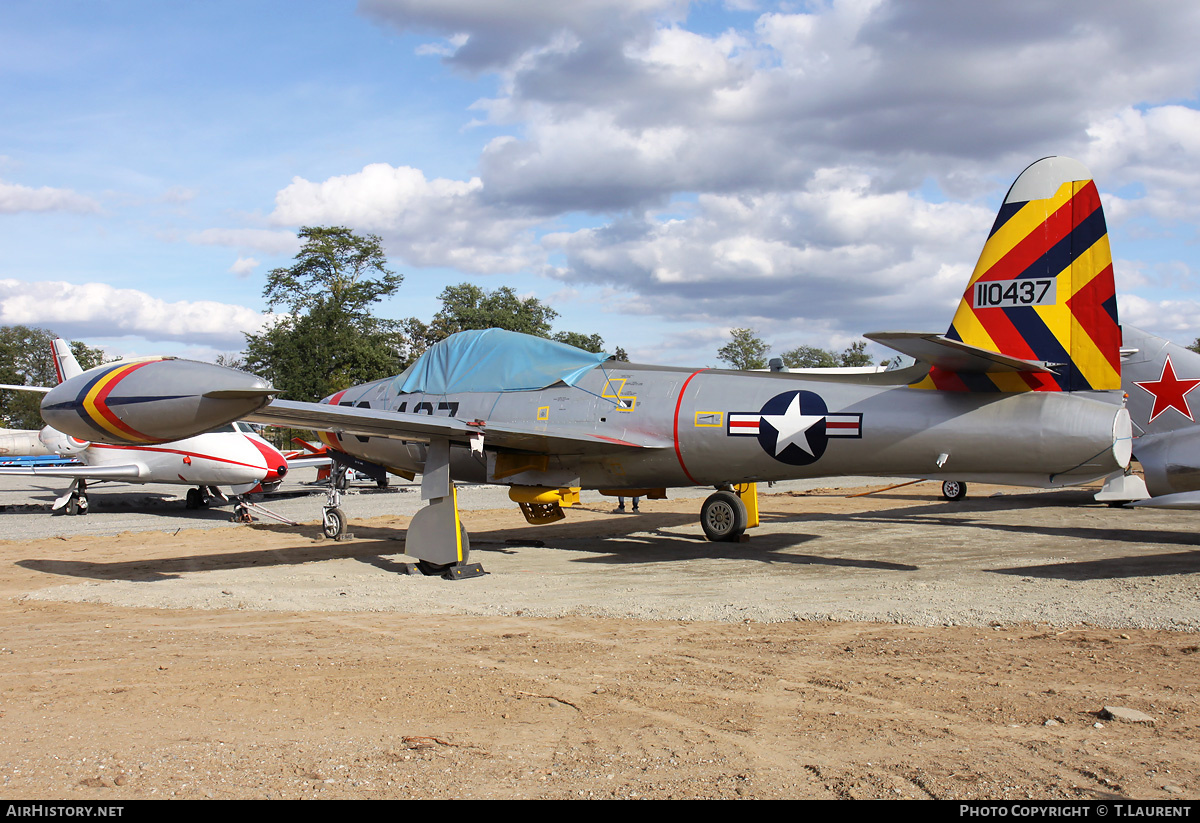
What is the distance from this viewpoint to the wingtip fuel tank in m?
7.49

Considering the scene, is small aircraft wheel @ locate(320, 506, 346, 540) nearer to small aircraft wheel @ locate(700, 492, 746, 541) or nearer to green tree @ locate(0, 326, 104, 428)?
small aircraft wheel @ locate(700, 492, 746, 541)

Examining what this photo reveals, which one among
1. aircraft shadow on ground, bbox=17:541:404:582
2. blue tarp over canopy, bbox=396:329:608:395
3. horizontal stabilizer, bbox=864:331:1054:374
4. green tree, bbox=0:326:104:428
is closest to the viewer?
horizontal stabilizer, bbox=864:331:1054:374

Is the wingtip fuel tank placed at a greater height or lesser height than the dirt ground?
greater

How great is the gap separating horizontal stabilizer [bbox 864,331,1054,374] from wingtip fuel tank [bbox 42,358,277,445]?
5840 millimetres

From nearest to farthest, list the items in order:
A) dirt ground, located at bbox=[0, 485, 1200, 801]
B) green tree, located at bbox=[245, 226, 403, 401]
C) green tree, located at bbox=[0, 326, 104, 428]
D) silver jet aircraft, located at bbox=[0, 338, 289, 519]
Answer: dirt ground, located at bbox=[0, 485, 1200, 801] < silver jet aircraft, located at bbox=[0, 338, 289, 519] < green tree, located at bbox=[245, 226, 403, 401] < green tree, located at bbox=[0, 326, 104, 428]

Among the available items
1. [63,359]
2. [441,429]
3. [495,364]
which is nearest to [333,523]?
[495,364]

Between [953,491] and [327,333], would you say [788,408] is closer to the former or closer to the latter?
[953,491]

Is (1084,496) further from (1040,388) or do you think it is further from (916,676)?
(916,676)

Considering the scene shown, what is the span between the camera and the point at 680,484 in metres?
10.9

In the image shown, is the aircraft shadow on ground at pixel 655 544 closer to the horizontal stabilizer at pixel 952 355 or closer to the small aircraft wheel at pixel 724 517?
the small aircraft wheel at pixel 724 517

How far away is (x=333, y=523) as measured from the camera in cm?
1429

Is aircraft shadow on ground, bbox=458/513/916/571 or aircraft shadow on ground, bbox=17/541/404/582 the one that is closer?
aircraft shadow on ground, bbox=17/541/404/582

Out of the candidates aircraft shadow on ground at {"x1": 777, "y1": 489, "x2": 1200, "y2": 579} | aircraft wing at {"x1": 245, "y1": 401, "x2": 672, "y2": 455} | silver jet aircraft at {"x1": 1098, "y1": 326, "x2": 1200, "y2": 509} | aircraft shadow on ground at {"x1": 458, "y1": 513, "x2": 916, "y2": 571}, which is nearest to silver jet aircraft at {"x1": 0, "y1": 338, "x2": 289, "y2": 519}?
aircraft shadow on ground at {"x1": 458, "y1": 513, "x2": 916, "y2": 571}

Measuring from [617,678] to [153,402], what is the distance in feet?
16.9
